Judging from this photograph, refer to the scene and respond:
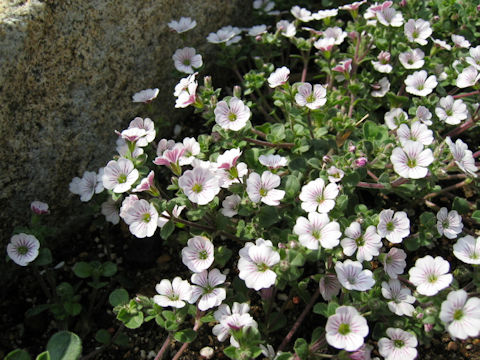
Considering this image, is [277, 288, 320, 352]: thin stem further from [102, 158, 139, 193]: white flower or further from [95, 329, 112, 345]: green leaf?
[102, 158, 139, 193]: white flower

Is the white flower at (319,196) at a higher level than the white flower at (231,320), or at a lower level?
higher

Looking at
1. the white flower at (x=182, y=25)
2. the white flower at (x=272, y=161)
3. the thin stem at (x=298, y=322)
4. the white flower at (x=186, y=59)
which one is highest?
the white flower at (x=182, y=25)

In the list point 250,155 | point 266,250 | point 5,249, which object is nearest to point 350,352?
point 266,250

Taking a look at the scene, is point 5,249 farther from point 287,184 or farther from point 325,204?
point 325,204

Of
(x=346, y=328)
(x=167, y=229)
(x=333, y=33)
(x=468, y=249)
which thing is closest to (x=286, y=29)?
(x=333, y=33)

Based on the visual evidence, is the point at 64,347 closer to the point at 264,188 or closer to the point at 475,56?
the point at 264,188

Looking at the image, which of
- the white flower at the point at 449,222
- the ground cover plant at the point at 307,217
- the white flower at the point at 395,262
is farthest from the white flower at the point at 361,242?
the white flower at the point at 449,222

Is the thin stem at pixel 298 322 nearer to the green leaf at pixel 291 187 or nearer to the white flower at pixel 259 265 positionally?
the white flower at pixel 259 265
